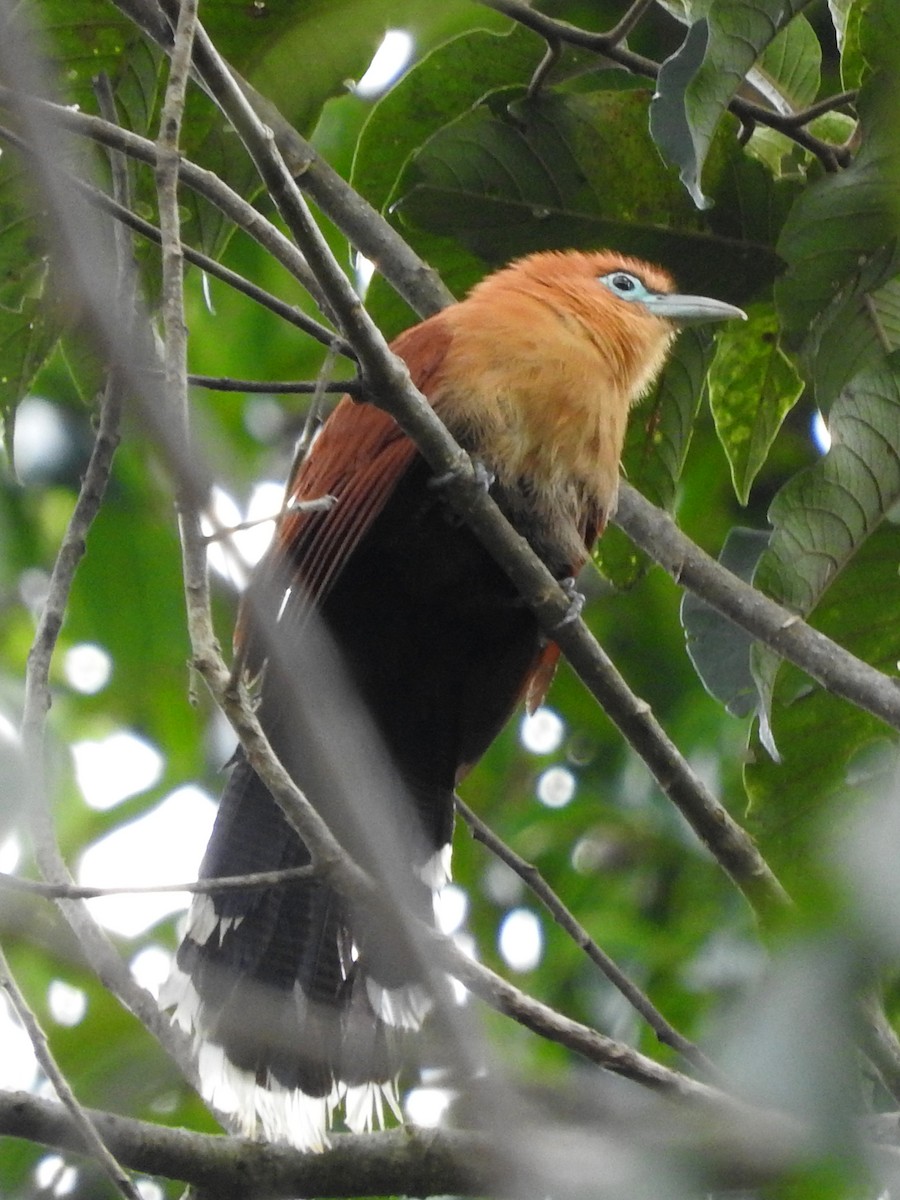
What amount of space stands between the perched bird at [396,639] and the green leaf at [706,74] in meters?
0.89

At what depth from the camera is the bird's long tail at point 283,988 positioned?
3092 mm

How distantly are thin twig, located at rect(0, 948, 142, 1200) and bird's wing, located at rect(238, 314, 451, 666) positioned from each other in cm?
112

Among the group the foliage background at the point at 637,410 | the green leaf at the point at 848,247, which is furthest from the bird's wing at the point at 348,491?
the green leaf at the point at 848,247

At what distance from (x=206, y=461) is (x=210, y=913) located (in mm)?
1817

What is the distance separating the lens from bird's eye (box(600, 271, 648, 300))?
14.4ft

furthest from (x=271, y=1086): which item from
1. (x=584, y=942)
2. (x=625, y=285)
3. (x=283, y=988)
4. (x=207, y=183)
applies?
(x=625, y=285)

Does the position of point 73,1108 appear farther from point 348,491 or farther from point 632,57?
point 632,57

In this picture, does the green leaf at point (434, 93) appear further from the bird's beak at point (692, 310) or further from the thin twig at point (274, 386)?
the thin twig at point (274, 386)

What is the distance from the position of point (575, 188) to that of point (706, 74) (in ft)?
2.90

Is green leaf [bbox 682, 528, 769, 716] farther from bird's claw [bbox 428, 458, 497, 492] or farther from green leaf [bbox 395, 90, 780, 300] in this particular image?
green leaf [bbox 395, 90, 780, 300]

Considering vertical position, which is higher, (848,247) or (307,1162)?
(848,247)

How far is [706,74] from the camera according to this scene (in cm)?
272

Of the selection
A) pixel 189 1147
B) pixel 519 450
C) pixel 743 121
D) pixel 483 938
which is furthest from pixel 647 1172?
pixel 483 938

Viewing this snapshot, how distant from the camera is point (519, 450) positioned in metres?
3.63
